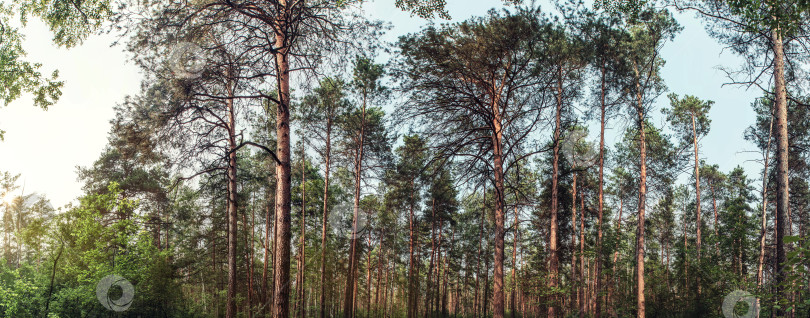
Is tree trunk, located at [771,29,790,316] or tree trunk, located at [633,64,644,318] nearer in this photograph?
tree trunk, located at [771,29,790,316]

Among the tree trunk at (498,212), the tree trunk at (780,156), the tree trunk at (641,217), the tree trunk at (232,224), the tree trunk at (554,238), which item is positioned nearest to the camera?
the tree trunk at (780,156)

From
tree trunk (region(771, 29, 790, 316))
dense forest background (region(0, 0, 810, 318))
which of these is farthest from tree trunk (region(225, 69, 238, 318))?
tree trunk (region(771, 29, 790, 316))

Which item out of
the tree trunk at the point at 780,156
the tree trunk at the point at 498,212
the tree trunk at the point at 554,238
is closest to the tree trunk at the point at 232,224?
the tree trunk at the point at 498,212

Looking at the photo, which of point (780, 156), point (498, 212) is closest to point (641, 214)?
point (780, 156)

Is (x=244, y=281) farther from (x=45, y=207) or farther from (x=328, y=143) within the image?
(x=45, y=207)

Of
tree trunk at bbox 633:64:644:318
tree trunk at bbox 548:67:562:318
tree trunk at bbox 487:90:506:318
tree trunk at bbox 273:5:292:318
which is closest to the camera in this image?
tree trunk at bbox 273:5:292:318

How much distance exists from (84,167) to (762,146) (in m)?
36.1

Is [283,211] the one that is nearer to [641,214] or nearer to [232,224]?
[232,224]

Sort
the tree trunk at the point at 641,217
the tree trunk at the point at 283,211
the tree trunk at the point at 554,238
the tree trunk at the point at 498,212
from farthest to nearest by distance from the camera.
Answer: the tree trunk at the point at 554,238 < the tree trunk at the point at 641,217 < the tree trunk at the point at 498,212 < the tree trunk at the point at 283,211

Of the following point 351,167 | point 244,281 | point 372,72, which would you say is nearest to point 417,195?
point 351,167

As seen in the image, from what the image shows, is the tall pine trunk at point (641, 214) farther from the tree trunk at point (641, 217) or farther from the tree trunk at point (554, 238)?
the tree trunk at point (554, 238)

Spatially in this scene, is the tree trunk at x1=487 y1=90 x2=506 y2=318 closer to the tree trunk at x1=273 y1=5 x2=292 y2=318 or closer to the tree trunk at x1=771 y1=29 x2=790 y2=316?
the tree trunk at x1=273 y1=5 x2=292 y2=318

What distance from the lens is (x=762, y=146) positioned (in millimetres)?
19141

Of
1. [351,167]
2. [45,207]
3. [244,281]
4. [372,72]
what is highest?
[372,72]
